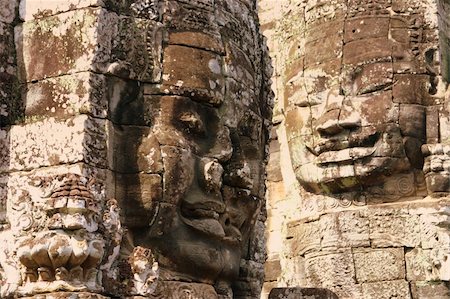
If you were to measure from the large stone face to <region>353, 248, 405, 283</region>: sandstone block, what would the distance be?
537 cm

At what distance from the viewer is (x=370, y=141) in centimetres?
1355

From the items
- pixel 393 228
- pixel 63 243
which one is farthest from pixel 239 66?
pixel 393 228

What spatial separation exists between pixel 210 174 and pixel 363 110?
6.11 m

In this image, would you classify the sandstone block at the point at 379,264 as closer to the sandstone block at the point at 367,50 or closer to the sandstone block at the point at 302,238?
the sandstone block at the point at 302,238

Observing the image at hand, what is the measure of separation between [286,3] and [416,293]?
405 cm

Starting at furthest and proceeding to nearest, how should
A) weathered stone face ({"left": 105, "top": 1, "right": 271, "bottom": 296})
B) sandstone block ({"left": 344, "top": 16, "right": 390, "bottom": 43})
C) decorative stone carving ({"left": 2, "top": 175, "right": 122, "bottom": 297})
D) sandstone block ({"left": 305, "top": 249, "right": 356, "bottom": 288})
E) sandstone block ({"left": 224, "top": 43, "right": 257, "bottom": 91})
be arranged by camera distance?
sandstone block ({"left": 344, "top": 16, "right": 390, "bottom": 43}) < sandstone block ({"left": 305, "top": 249, "right": 356, "bottom": 288}) < sandstone block ({"left": 224, "top": 43, "right": 257, "bottom": 91}) < weathered stone face ({"left": 105, "top": 1, "right": 271, "bottom": 296}) < decorative stone carving ({"left": 2, "top": 175, "right": 122, "bottom": 297})

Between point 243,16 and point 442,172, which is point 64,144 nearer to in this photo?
point 243,16

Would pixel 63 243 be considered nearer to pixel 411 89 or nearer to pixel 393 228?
pixel 393 228

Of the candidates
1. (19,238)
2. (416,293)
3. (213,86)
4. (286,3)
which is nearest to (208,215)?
(213,86)

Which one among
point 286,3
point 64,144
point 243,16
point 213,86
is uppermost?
point 286,3

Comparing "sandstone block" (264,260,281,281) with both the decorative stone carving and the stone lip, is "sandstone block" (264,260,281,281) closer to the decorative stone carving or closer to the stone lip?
Result: the stone lip

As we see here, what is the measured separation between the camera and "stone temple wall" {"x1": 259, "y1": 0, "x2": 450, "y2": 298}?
13.3m

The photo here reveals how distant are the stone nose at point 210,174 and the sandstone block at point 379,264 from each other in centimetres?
590

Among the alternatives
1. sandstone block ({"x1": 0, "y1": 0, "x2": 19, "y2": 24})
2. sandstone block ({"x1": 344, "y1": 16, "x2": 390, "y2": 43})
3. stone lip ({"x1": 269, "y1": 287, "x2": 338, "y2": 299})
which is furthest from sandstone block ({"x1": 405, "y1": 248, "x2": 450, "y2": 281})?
sandstone block ({"x1": 0, "y1": 0, "x2": 19, "y2": 24})
